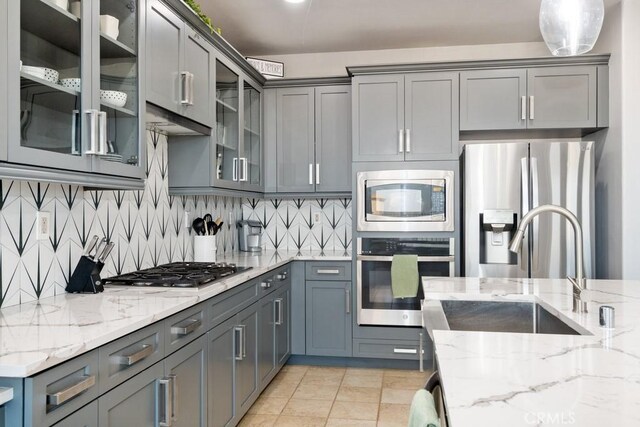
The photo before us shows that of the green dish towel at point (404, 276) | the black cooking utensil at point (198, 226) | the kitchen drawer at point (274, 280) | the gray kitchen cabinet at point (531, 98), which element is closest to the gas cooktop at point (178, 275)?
the kitchen drawer at point (274, 280)

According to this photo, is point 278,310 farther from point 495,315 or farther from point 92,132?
point 92,132

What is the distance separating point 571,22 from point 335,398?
260cm

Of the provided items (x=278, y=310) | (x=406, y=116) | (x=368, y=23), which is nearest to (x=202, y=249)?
(x=278, y=310)

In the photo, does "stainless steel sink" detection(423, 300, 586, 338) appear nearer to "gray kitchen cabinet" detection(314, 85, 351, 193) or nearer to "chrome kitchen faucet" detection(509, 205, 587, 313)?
"chrome kitchen faucet" detection(509, 205, 587, 313)

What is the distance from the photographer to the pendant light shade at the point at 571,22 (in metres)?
1.86

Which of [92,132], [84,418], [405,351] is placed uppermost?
[92,132]

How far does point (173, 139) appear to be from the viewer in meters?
3.22

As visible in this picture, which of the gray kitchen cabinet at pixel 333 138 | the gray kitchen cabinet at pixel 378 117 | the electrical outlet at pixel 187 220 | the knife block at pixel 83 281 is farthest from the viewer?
the gray kitchen cabinet at pixel 333 138

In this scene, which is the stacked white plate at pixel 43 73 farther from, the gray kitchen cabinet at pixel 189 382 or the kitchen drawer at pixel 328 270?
the kitchen drawer at pixel 328 270

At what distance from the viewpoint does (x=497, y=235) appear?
3.67m

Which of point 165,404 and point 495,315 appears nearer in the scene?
point 165,404

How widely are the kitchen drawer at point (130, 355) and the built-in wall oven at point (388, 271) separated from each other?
228 cm

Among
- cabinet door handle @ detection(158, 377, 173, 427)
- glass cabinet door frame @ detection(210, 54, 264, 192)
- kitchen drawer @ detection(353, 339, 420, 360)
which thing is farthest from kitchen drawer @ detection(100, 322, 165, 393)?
kitchen drawer @ detection(353, 339, 420, 360)

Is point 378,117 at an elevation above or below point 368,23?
below
